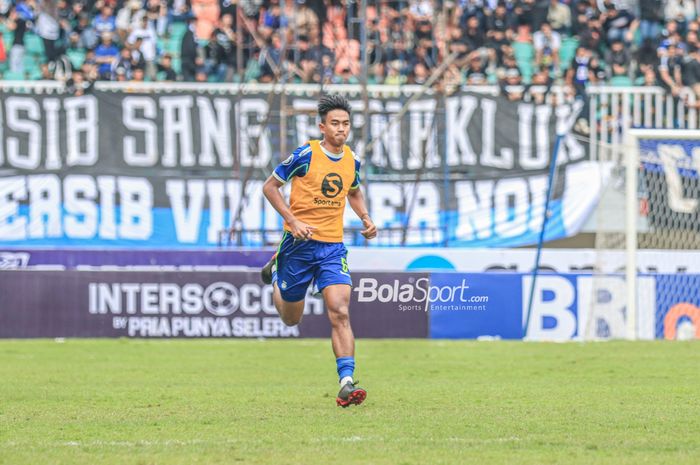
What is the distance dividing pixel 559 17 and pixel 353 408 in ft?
60.2

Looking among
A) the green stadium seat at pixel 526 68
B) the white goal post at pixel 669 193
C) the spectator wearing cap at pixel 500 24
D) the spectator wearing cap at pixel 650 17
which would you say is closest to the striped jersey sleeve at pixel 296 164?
the white goal post at pixel 669 193

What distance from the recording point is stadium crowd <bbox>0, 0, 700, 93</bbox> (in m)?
25.4

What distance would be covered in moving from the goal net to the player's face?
9.25 m

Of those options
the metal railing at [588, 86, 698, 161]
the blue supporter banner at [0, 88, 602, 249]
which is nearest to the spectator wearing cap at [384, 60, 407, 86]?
the blue supporter banner at [0, 88, 602, 249]

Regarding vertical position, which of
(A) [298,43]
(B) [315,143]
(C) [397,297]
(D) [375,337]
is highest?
(A) [298,43]

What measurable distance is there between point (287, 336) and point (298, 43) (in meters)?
8.00

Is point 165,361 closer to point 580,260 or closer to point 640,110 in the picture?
→ point 580,260

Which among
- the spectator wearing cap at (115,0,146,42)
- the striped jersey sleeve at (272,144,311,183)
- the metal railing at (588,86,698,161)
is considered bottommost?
the striped jersey sleeve at (272,144,311,183)

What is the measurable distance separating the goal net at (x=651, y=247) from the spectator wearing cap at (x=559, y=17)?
584cm

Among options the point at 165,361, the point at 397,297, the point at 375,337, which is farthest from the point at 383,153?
the point at 397,297

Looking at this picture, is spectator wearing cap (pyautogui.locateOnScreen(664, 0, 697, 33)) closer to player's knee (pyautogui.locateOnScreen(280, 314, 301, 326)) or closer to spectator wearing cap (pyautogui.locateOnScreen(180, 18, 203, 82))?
spectator wearing cap (pyautogui.locateOnScreen(180, 18, 203, 82))

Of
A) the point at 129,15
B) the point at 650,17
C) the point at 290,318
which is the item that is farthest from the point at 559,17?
the point at 290,318

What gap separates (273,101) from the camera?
24.8 meters

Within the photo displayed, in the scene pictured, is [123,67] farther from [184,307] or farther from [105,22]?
[184,307]
